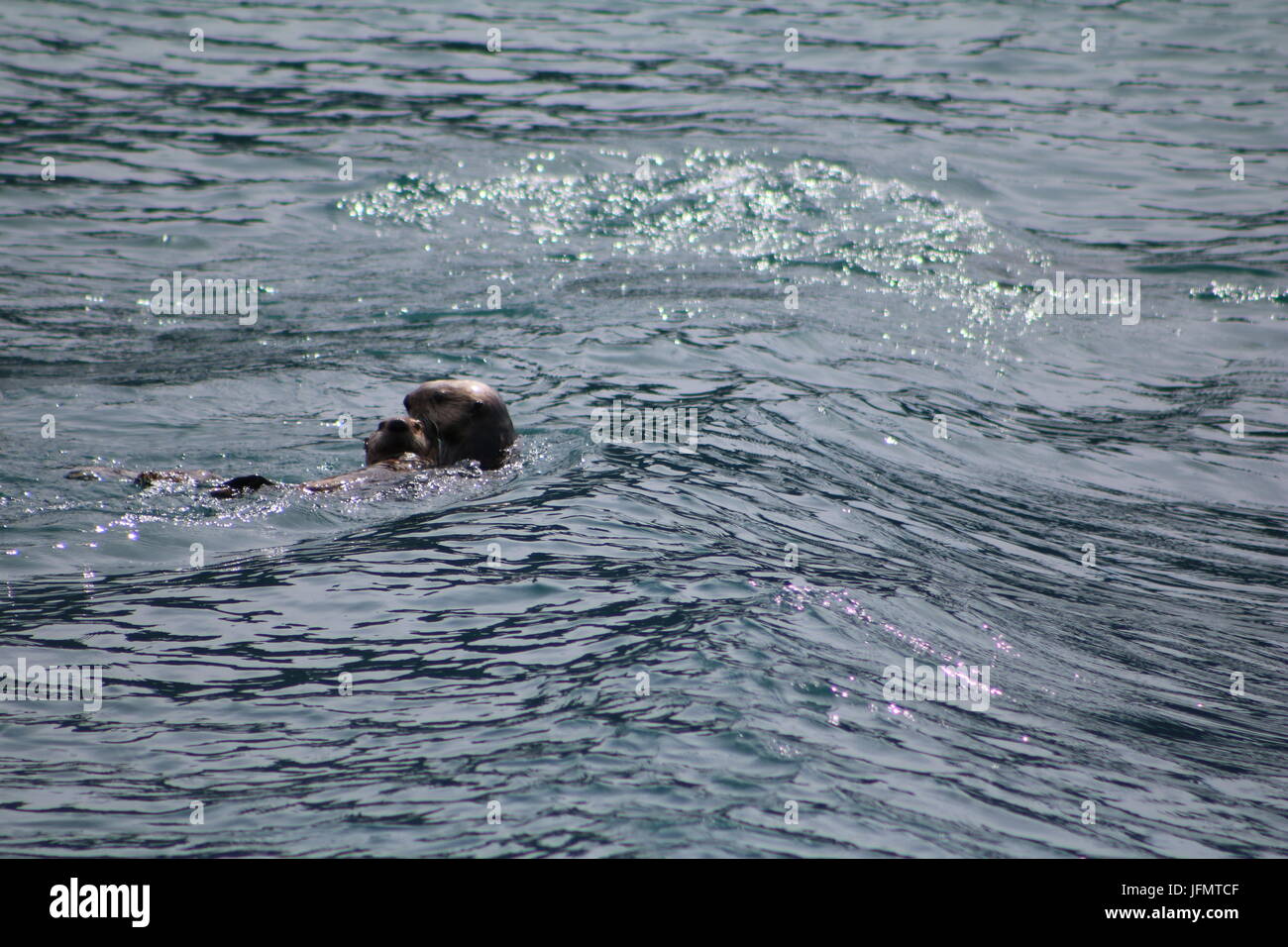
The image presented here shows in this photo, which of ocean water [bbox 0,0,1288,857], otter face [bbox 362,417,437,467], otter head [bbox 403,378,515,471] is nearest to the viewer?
ocean water [bbox 0,0,1288,857]

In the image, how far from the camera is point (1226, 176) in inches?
601

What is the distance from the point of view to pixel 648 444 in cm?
800

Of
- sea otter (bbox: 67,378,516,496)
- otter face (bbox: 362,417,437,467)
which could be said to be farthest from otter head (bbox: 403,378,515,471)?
otter face (bbox: 362,417,437,467)

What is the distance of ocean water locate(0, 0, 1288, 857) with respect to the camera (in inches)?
165

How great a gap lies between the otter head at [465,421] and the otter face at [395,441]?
0.50ft

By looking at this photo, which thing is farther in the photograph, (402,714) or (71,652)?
(71,652)

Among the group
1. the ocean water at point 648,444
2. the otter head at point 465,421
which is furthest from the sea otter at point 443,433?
the ocean water at point 648,444

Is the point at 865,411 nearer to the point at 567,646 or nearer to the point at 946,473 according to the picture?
the point at 946,473

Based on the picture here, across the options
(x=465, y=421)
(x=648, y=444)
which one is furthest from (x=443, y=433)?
(x=648, y=444)

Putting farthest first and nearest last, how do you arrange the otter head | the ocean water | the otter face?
1. the otter head
2. the otter face
3. the ocean water

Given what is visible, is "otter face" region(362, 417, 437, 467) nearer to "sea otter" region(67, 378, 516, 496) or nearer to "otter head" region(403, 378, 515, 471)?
"sea otter" region(67, 378, 516, 496)

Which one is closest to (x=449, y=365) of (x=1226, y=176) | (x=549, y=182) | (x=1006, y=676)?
(x=549, y=182)

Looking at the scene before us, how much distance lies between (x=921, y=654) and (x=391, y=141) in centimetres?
1076

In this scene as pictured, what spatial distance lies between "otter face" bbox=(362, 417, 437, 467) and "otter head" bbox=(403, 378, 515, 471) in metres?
0.15
